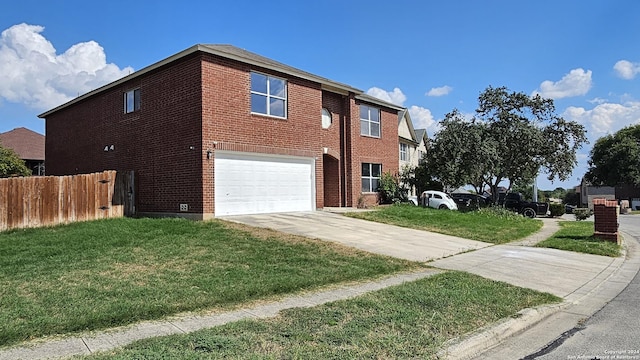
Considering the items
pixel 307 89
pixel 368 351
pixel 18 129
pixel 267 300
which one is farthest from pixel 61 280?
pixel 18 129

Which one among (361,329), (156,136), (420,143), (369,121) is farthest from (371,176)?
(420,143)

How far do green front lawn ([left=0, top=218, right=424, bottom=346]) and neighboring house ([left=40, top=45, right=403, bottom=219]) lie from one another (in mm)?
2860

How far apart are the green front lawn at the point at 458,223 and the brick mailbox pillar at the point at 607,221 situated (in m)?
2.54

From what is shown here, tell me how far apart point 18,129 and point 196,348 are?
4592 cm

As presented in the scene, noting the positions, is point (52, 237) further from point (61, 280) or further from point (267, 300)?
point (267, 300)

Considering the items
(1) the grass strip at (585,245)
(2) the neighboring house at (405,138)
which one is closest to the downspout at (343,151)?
(1) the grass strip at (585,245)

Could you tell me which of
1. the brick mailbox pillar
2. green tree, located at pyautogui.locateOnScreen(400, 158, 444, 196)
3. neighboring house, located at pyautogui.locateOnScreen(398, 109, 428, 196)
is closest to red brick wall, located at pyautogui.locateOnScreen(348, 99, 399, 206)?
green tree, located at pyautogui.locateOnScreen(400, 158, 444, 196)

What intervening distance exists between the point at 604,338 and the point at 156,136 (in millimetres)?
14819

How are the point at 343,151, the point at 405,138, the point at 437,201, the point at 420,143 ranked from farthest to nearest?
1. the point at 420,143
2. the point at 405,138
3. the point at 437,201
4. the point at 343,151

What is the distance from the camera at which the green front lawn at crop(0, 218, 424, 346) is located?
5750 mm

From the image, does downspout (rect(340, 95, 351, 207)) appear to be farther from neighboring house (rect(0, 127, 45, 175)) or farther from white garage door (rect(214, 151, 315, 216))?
neighboring house (rect(0, 127, 45, 175))

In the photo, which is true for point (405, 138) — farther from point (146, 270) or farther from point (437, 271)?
point (146, 270)

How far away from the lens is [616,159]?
2222 inches

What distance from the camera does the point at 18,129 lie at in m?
41.5
